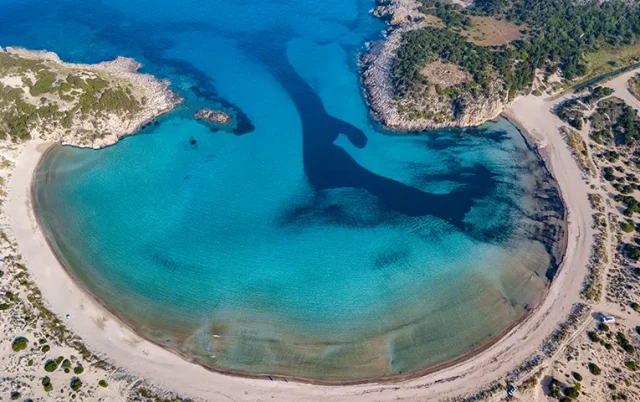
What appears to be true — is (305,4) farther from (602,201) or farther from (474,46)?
(602,201)

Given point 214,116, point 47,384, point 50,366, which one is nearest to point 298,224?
point 214,116

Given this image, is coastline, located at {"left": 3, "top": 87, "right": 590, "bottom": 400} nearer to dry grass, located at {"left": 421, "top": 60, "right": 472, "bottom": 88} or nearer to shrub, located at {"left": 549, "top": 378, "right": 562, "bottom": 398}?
shrub, located at {"left": 549, "top": 378, "right": 562, "bottom": 398}

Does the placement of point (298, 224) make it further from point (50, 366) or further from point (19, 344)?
point (19, 344)

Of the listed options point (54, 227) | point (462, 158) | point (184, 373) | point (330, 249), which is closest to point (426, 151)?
point (462, 158)

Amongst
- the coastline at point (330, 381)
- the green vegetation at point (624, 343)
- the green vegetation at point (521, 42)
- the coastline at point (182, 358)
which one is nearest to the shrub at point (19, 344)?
the coastline at point (182, 358)

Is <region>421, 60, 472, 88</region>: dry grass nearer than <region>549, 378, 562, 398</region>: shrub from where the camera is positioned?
No

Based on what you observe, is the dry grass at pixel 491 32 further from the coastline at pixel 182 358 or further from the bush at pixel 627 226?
the coastline at pixel 182 358

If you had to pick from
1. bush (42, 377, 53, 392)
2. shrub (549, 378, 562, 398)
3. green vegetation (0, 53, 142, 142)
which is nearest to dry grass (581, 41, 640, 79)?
shrub (549, 378, 562, 398)
